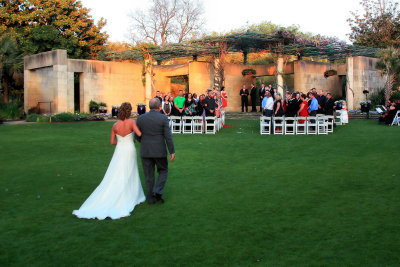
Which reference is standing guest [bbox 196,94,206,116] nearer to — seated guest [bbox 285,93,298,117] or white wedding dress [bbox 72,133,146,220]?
seated guest [bbox 285,93,298,117]

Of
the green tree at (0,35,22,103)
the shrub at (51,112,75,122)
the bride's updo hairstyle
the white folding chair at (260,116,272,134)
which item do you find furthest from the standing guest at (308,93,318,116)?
the green tree at (0,35,22,103)

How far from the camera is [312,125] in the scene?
16.8 metres

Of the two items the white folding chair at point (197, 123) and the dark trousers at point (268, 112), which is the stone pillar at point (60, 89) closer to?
the white folding chair at point (197, 123)

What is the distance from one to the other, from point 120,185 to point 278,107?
11.4 m

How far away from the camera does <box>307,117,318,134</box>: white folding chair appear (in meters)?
Result: 16.7

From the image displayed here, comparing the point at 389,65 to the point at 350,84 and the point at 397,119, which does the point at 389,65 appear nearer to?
the point at 350,84

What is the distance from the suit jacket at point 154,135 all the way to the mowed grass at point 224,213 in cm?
83

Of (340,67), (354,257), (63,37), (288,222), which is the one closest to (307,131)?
(288,222)

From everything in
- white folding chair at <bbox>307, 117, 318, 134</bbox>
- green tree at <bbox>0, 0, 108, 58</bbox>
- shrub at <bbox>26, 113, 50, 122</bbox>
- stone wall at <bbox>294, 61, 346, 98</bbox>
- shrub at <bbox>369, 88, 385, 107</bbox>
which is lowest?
white folding chair at <bbox>307, 117, 318, 134</bbox>

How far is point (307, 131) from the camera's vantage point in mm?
16734

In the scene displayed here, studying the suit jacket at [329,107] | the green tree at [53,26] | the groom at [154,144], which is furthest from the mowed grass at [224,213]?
the green tree at [53,26]

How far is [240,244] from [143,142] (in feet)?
8.35

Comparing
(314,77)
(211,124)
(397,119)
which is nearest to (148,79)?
(314,77)

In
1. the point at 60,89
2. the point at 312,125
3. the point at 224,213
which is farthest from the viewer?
the point at 60,89
